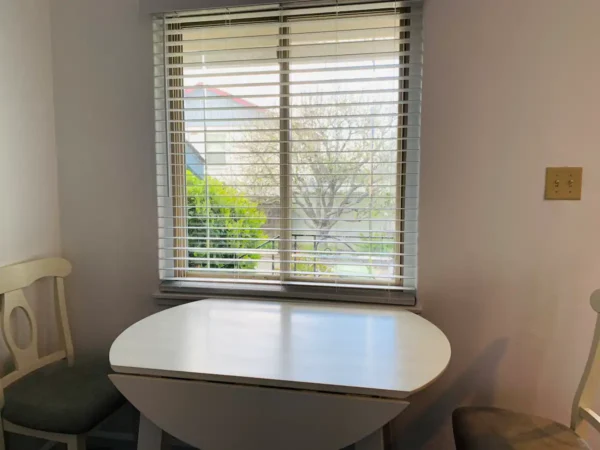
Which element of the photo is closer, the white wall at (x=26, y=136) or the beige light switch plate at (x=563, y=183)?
the beige light switch plate at (x=563, y=183)

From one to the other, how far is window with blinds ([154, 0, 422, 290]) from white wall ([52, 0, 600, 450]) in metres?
0.10

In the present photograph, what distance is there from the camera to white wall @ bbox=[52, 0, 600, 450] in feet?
5.00

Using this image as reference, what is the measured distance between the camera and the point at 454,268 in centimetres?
164

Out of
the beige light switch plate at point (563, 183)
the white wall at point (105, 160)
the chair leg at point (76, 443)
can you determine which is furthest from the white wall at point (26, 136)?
the beige light switch plate at point (563, 183)

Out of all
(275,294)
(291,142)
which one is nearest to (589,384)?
(275,294)

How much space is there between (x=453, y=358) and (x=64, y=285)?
1.61m

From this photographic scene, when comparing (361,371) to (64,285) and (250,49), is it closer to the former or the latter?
(250,49)

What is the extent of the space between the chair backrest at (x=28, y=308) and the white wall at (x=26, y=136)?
9 cm

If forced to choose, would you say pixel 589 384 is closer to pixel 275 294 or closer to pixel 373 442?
pixel 373 442

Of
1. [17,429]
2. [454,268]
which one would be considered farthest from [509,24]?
[17,429]

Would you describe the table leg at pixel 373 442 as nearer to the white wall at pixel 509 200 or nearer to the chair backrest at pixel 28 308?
the white wall at pixel 509 200

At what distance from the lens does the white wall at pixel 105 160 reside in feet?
5.91

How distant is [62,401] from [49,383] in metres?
0.15

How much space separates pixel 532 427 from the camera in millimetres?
1315
